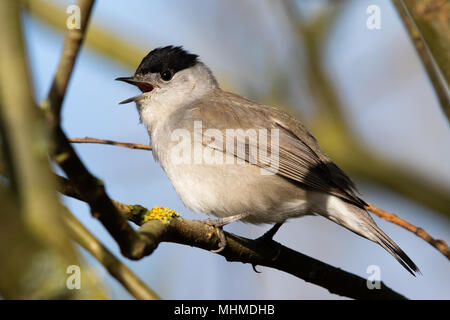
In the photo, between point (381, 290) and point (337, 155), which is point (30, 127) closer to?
point (381, 290)

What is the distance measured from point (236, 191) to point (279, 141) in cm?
58

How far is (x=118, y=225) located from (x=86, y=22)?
2.28ft

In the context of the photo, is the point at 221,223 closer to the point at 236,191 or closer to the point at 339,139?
the point at 236,191

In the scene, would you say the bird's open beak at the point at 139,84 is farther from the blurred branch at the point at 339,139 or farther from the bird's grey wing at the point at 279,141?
the blurred branch at the point at 339,139

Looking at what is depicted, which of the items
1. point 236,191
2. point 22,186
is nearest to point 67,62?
point 22,186

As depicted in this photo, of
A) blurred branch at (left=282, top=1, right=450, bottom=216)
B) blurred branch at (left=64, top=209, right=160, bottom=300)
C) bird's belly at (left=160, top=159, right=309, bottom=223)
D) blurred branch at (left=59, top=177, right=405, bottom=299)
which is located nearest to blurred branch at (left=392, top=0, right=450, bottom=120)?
blurred branch at (left=59, top=177, right=405, bottom=299)

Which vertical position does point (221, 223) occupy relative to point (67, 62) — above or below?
below

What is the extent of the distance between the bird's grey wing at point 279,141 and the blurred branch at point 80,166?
2.28 metres

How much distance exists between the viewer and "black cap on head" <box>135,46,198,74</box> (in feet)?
16.5

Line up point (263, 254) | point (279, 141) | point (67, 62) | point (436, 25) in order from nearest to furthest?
1. point (67, 62)
2. point (436, 25)
3. point (263, 254)
4. point (279, 141)

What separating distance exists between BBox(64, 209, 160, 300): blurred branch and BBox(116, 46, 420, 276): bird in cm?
184

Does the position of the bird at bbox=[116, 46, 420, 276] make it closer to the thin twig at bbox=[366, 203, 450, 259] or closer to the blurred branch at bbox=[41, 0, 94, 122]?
the thin twig at bbox=[366, 203, 450, 259]

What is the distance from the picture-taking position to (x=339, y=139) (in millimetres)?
5227

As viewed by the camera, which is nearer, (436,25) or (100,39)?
(436,25)
